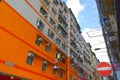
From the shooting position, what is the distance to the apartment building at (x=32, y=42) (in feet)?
43.0

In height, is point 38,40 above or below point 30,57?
above

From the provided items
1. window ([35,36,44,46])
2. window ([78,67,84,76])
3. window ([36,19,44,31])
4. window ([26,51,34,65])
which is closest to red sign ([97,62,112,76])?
window ([26,51,34,65])

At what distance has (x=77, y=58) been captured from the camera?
108 feet

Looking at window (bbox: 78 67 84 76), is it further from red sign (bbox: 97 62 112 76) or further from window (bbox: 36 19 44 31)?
red sign (bbox: 97 62 112 76)

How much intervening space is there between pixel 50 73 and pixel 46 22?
21.0 ft

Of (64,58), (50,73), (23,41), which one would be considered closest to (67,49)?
(64,58)

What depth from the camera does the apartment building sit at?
13.1m

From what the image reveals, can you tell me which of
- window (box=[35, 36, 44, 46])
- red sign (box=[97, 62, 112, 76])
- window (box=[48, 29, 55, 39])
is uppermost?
window (box=[48, 29, 55, 39])

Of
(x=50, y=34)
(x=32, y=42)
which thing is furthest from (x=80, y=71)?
(x=32, y=42)


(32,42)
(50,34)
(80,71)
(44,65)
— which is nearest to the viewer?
(32,42)

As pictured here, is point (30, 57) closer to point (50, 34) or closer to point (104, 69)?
point (50, 34)

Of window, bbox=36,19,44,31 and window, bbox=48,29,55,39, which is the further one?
window, bbox=48,29,55,39

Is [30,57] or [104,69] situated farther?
[30,57]

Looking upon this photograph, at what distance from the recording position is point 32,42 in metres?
16.8
